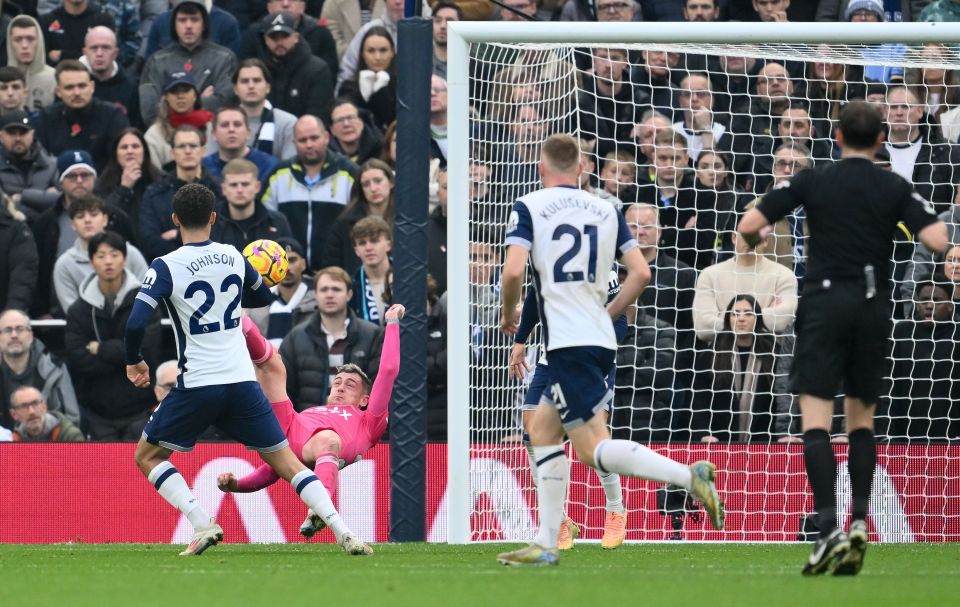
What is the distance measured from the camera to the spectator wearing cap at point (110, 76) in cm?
1470

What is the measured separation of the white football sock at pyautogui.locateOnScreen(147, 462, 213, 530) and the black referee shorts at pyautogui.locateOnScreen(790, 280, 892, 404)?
374 centimetres

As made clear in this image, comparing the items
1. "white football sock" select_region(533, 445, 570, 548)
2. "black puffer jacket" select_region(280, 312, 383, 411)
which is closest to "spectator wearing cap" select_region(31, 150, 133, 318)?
"black puffer jacket" select_region(280, 312, 383, 411)

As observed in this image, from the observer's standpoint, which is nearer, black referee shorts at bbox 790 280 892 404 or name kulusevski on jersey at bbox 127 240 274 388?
black referee shorts at bbox 790 280 892 404

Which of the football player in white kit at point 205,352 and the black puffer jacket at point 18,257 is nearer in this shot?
the football player in white kit at point 205,352

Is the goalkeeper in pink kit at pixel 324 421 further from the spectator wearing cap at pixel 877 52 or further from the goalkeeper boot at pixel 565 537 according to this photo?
the spectator wearing cap at pixel 877 52

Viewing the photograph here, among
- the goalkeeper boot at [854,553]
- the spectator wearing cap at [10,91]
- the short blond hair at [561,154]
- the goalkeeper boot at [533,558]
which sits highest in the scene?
the spectator wearing cap at [10,91]

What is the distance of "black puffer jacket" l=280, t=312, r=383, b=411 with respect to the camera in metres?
12.4

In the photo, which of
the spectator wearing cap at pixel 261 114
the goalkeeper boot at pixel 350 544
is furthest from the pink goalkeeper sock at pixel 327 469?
the spectator wearing cap at pixel 261 114

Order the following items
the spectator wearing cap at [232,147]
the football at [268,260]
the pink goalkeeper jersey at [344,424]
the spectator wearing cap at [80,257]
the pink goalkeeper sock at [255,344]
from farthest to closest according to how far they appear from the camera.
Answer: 1. the spectator wearing cap at [232,147]
2. the spectator wearing cap at [80,257]
3. the pink goalkeeper jersey at [344,424]
4. the football at [268,260]
5. the pink goalkeeper sock at [255,344]

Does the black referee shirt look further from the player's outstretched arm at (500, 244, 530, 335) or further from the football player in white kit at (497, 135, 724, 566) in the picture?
the player's outstretched arm at (500, 244, 530, 335)

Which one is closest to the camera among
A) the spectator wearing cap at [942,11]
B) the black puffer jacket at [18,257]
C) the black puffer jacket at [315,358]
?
the black puffer jacket at [315,358]

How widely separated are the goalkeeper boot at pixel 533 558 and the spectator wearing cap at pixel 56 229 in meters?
7.14

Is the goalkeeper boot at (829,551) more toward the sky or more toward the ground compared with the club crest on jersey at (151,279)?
more toward the ground

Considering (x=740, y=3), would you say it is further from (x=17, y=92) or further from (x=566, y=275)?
(x=566, y=275)
